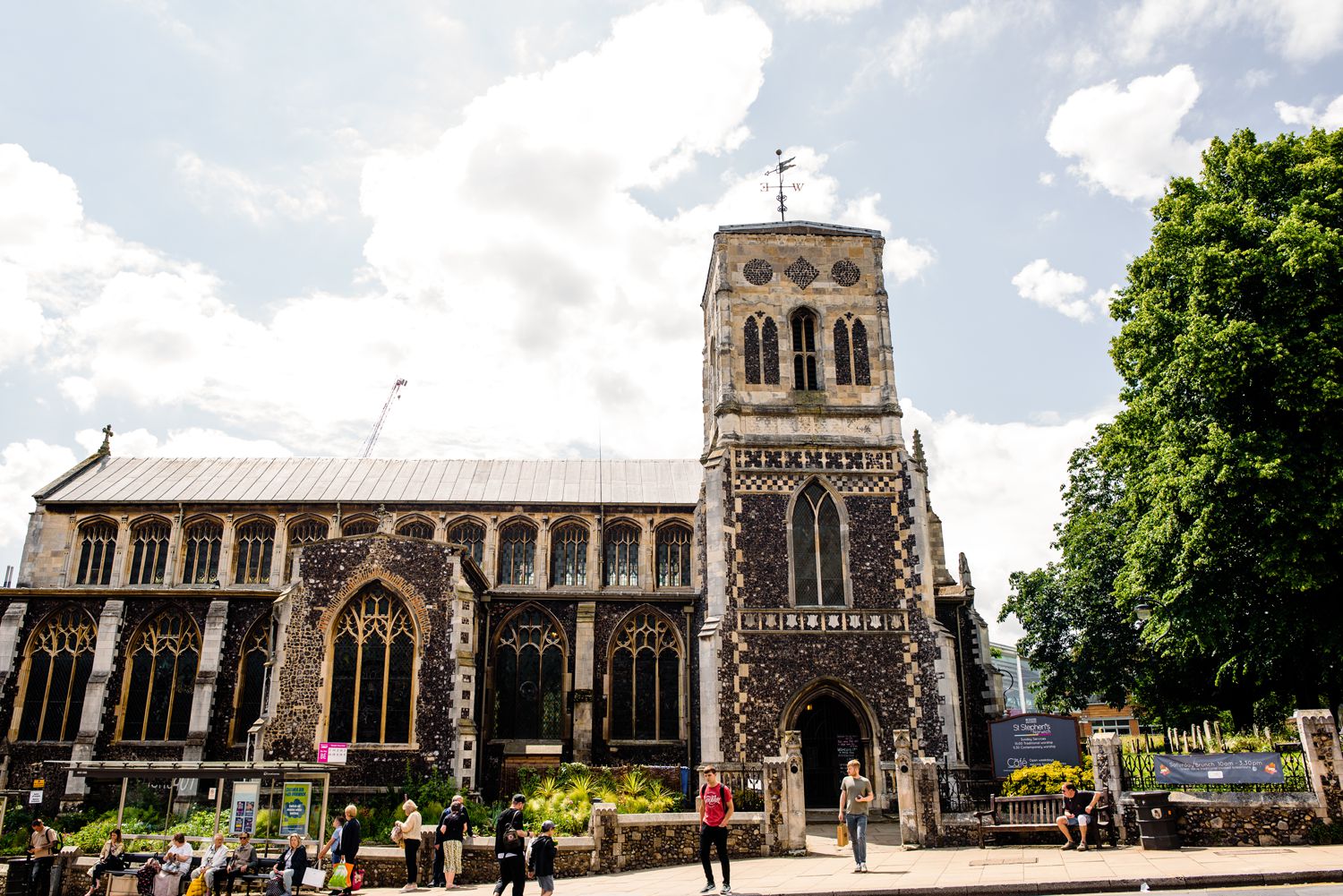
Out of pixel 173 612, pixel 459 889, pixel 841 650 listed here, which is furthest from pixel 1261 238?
pixel 173 612

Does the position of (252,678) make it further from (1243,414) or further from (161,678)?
(1243,414)

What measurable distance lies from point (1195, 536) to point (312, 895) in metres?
18.3

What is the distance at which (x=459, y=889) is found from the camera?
53.3 ft

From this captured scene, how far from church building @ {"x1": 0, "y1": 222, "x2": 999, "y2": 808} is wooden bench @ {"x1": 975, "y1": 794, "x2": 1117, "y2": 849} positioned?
18.4 ft

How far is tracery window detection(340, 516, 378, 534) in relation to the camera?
105ft

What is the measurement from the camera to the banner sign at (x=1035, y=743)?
1998 centimetres

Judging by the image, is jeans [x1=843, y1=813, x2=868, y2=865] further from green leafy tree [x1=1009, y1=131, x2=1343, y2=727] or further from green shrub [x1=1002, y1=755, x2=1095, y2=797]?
green leafy tree [x1=1009, y1=131, x2=1343, y2=727]

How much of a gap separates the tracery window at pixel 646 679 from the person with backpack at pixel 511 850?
14.8m

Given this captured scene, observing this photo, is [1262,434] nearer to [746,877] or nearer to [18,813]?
[746,877]

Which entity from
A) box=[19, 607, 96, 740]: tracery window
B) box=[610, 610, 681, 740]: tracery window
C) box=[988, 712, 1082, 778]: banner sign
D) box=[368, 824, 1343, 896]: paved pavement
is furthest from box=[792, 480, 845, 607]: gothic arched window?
box=[19, 607, 96, 740]: tracery window

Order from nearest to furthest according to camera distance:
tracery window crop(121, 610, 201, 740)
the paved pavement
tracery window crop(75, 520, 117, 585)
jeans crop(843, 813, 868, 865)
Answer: the paved pavement
jeans crop(843, 813, 868, 865)
tracery window crop(121, 610, 201, 740)
tracery window crop(75, 520, 117, 585)

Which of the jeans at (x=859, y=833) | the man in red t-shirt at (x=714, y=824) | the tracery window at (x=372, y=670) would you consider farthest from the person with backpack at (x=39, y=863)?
the jeans at (x=859, y=833)

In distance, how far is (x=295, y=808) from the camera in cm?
1873

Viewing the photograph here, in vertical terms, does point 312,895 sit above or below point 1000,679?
below
